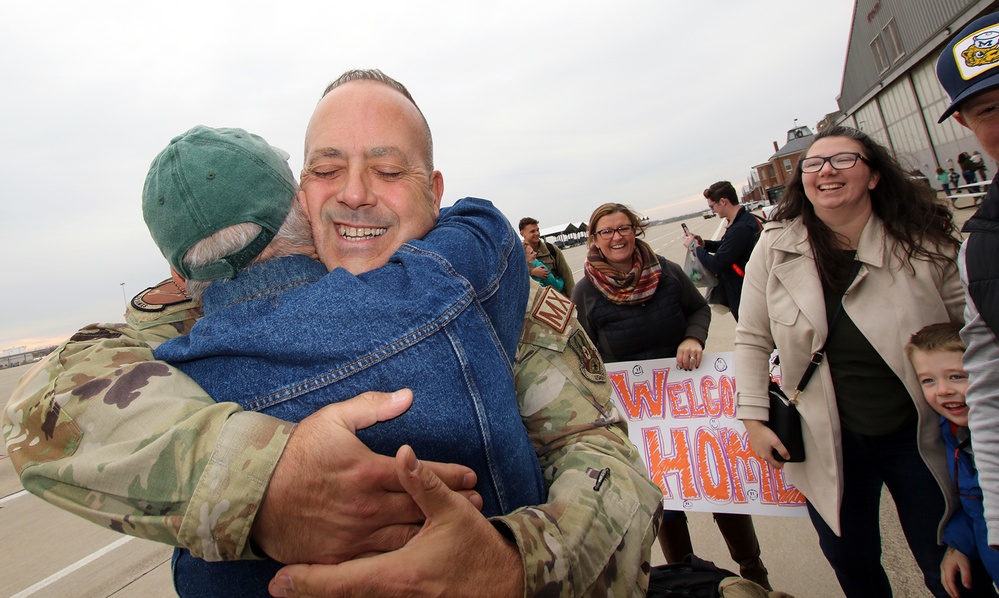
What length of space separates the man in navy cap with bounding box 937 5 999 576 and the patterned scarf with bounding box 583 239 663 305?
204 cm

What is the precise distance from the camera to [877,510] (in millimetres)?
2244

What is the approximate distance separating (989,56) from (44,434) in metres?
2.87

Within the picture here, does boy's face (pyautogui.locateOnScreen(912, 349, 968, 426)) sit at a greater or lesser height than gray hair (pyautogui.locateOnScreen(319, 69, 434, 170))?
lesser

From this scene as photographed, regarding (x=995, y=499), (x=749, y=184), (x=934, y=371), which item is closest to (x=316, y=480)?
(x=995, y=499)

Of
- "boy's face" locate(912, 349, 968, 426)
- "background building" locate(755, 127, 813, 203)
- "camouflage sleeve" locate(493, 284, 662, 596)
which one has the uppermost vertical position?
"background building" locate(755, 127, 813, 203)

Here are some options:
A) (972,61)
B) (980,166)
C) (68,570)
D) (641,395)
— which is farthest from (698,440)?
(980,166)

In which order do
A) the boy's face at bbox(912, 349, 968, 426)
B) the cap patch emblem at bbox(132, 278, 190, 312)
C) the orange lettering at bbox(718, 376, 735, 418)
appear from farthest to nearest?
the orange lettering at bbox(718, 376, 735, 418), the boy's face at bbox(912, 349, 968, 426), the cap patch emblem at bbox(132, 278, 190, 312)

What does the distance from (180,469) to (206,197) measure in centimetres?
65

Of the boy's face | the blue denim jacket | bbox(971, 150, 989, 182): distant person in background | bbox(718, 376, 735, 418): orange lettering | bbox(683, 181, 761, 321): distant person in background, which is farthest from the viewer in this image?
bbox(971, 150, 989, 182): distant person in background

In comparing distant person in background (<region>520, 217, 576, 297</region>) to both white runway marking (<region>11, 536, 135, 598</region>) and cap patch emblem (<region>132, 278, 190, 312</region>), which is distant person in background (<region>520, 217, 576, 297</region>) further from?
white runway marking (<region>11, 536, 135, 598</region>)

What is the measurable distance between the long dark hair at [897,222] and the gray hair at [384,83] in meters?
1.84

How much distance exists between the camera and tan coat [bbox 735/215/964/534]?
204 centimetres

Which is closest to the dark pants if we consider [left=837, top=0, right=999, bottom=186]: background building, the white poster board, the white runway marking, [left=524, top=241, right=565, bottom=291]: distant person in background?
the white poster board

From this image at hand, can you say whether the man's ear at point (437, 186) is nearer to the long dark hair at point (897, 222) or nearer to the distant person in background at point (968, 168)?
the long dark hair at point (897, 222)
